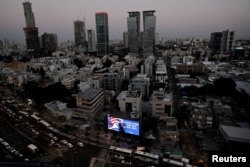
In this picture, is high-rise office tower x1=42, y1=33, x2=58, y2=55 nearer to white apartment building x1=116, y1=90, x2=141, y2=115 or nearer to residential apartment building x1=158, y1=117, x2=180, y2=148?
white apartment building x1=116, y1=90, x2=141, y2=115

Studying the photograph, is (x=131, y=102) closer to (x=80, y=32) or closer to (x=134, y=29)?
(x=134, y=29)

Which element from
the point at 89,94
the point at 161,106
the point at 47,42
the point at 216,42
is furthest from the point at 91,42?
the point at 161,106

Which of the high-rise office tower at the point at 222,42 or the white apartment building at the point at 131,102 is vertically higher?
the high-rise office tower at the point at 222,42

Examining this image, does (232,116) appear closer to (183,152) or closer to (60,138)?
(183,152)

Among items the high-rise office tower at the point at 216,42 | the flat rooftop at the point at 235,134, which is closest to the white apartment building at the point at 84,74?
the flat rooftop at the point at 235,134

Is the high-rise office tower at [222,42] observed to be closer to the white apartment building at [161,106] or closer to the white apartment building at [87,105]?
the white apartment building at [161,106]

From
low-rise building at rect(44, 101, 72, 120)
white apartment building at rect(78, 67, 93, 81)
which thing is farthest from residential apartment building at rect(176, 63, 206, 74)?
low-rise building at rect(44, 101, 72, 120)
